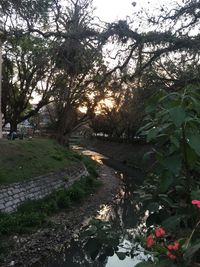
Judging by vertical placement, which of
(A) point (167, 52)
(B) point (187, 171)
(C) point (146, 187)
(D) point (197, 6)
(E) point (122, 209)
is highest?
(D) point (197, 6)

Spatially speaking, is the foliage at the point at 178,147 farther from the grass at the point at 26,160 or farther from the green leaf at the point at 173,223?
the grass at the point at 26,160

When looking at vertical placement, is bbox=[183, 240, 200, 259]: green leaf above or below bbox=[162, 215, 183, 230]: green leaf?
above

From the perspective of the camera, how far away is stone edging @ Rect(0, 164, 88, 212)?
14836 mm

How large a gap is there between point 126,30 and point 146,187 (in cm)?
501

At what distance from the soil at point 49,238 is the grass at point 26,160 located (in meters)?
2.19

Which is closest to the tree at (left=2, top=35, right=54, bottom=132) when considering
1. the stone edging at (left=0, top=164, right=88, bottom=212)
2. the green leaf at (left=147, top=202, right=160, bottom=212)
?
the stone edging at (left=0, top=164, right=88, bottom=212)

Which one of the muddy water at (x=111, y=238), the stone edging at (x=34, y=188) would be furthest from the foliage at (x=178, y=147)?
the stone edging at (x=34, y=188)

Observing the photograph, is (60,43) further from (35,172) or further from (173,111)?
(35,172)

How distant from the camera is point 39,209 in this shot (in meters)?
16.0

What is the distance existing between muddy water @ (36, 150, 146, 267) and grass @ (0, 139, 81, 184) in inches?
125

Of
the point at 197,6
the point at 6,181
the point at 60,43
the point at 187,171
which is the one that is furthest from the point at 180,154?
the point at 6,181

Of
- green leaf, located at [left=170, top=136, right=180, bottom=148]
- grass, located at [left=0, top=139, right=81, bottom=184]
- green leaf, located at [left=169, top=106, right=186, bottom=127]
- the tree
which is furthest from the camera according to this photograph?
the tree

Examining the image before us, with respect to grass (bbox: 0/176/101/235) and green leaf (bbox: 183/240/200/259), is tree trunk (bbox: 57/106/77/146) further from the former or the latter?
green leaf (bbox: 183/240/200/259)

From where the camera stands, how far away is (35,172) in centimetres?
1838
